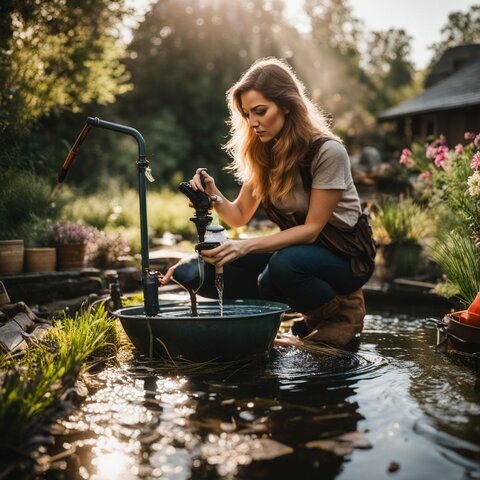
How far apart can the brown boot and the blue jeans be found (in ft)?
0.25

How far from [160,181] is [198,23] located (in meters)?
10.0

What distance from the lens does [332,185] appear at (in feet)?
11.6

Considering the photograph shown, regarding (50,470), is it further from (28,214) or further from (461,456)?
(28,214)

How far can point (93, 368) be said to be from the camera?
3451 millimetres

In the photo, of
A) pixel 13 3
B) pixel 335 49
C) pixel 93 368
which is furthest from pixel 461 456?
pixel 335 49

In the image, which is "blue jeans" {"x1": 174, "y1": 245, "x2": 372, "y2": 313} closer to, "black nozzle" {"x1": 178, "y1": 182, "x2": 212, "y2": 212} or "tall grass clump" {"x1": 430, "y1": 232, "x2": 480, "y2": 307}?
"black nozzle" {"x1": 178, "y1": 182, "x2": 212, "y2": 212}

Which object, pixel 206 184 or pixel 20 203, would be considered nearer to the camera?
pixel 206 184

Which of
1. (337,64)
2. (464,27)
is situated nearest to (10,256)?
(337,64)

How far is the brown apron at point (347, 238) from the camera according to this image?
378 centimetres

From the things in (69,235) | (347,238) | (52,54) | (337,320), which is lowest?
(337,320)

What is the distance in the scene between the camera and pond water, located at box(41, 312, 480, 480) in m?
2.07

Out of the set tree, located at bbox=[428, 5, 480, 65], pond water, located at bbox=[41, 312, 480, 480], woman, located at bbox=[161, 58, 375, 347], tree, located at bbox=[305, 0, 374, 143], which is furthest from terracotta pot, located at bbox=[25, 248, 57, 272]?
tree, located at bbox=[428, 5, 480, 65]

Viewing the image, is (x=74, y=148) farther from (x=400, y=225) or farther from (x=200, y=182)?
(x=400, y=225)

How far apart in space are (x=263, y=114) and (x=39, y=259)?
3077 mm
